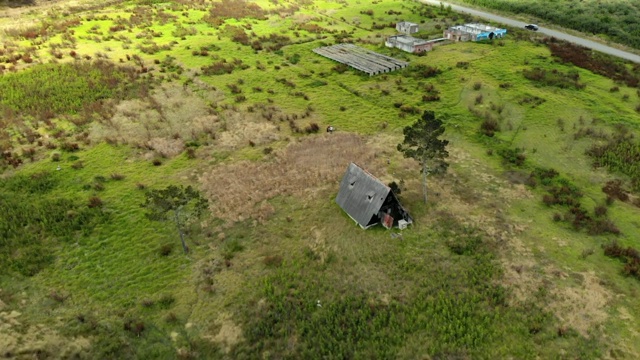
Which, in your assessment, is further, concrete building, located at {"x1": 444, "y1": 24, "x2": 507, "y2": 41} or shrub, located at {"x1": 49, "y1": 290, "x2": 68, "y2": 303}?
concrete building, located at {"x1": 444, "y1": 24, "x2": 507, "y2": 41}

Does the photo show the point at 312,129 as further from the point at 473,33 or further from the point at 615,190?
the point at 473,33

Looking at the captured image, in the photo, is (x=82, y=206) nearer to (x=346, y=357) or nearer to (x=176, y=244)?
(x=176, y=244)

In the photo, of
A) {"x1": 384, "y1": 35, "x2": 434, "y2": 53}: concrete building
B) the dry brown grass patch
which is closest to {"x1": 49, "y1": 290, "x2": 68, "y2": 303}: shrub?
the dry brown grass patch

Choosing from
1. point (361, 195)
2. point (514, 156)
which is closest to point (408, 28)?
point (514, 156)

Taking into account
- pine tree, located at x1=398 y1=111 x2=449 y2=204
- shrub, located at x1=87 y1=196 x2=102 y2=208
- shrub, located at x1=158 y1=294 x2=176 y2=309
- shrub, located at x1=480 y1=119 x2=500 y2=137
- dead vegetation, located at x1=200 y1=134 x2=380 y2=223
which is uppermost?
pine tree, located at x1=398 y1=111 x2=449 y2=204

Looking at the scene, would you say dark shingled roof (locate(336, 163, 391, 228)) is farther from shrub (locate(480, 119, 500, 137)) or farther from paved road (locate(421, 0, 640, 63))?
paved road (locate(421, 0, 640, 63))

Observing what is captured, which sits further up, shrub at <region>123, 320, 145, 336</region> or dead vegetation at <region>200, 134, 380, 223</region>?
dead vegetation at <region>200, 134, 380, 223</region>

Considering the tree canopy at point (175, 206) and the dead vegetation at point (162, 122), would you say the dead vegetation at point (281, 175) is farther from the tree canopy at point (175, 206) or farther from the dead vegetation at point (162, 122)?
the dead vegetation at point (162, 122)

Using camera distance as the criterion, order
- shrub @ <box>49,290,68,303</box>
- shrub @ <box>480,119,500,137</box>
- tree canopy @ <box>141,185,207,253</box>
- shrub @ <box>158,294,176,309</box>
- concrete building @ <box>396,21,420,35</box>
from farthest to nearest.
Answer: concrete building @ <box>396,21,420,35</box> → shrub @ <box>480,119,500,137</box> → tree canopy @ <box>141,185,207,253</box> → shrub @ <box>49,290,68,303</box> → shrub @ <box>158,294,176,309</box>
